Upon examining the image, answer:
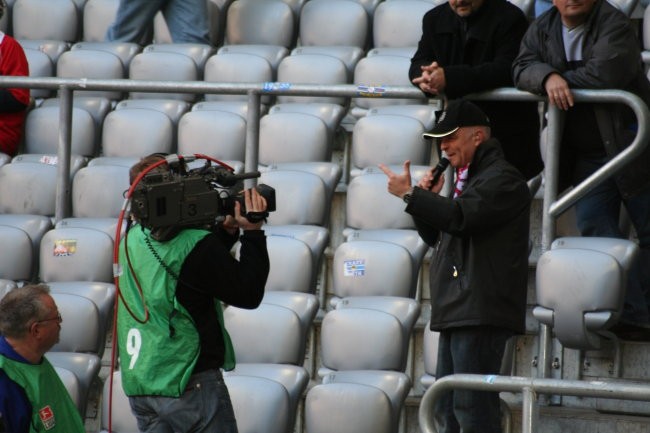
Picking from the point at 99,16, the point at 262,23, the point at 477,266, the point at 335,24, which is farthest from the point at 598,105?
the point at 99,16

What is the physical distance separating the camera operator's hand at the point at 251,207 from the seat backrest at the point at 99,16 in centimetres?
440

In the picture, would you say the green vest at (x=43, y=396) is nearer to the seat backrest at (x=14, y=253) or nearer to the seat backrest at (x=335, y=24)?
the seat backrest at (x=14, y=253)

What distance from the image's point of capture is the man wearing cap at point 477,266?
4.89 m

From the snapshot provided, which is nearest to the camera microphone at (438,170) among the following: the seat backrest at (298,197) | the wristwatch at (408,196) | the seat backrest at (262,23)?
the wristwatch at (408,196)

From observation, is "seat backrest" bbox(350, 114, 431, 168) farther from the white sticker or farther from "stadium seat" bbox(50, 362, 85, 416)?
"stadium seat" bbox(50, 362, 85, 416)

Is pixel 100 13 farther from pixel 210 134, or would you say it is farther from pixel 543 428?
pixel 543 428

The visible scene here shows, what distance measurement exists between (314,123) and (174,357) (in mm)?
2542

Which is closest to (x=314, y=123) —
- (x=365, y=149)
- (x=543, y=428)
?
(x=365, y=149)

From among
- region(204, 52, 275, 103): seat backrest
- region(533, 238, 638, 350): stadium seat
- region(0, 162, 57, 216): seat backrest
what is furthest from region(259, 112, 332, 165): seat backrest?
region(533, 238, 638, 350): stadium seat

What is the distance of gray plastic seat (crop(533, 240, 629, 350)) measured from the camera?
536 centimetres

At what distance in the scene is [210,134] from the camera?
7059 millimetres

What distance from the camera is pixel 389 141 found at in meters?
6.77

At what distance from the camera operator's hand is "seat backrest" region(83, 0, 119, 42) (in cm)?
440

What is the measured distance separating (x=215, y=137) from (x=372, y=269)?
1.28 meters
